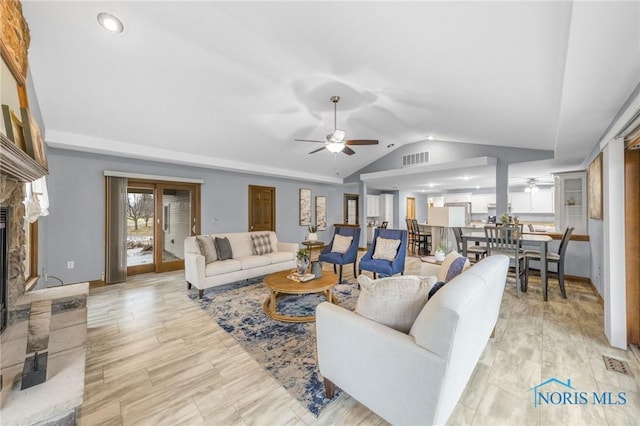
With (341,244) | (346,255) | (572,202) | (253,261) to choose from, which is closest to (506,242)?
(572,202)

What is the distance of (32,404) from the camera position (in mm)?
1087

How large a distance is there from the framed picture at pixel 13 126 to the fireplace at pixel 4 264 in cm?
52

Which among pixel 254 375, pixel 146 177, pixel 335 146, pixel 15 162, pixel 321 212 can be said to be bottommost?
pixel 254 375

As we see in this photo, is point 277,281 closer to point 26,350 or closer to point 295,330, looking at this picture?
point 295,330

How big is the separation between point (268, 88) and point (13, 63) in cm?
219

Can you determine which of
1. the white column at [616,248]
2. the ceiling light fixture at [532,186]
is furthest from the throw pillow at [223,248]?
the ceiling light fixture at [532,186]

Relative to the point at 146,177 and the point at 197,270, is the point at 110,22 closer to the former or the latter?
the point at 197,270

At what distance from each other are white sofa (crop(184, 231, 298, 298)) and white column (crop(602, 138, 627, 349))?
4.12 m

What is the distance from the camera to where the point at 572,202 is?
4.67 metres

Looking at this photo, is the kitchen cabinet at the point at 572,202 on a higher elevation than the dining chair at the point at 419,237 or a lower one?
higher

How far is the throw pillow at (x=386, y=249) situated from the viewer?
4.04 metres

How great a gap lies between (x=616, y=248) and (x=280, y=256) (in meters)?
4.25

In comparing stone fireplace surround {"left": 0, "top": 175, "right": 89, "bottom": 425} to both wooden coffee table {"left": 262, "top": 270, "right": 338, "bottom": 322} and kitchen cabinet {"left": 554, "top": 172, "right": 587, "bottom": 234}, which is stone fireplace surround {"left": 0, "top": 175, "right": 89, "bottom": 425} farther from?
kitchen cabinet {"left": 554, "top": 172, "right": 587, "bottom": 234}

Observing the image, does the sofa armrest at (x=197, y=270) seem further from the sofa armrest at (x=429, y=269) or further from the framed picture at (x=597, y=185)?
the framed picture at (x=597, y=185)
